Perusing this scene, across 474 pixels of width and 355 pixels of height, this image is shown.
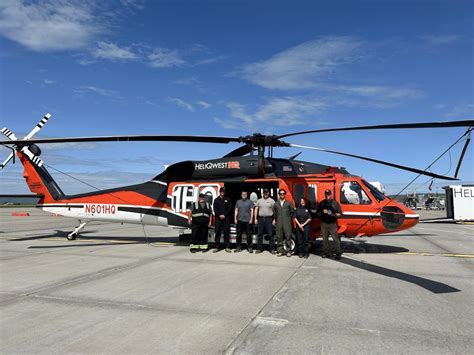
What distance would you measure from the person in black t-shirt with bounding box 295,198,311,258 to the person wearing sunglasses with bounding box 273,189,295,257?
0.19 metres

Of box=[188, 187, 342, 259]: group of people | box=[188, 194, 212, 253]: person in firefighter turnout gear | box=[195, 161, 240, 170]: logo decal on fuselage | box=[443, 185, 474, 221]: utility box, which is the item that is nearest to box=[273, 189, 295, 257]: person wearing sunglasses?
box=[188, 187, 342, 259]: group of people

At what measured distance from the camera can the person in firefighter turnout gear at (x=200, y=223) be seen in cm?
941

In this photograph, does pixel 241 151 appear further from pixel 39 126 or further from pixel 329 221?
pixel 39 126

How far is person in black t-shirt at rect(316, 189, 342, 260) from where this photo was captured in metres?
8.43

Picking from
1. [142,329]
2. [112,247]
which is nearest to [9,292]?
[142,329]

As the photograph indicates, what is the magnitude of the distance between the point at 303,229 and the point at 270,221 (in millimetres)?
885

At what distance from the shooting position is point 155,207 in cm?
1101

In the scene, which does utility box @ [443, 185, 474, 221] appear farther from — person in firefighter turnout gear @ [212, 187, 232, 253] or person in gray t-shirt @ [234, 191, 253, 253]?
person in firefighter turnout gear @ [212, 187, 232, 253]

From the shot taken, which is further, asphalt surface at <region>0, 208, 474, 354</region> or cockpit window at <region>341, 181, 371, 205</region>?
cockpit window at <region>341, 181, 371, 205</region>

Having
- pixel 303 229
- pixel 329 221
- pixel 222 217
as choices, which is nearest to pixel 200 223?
pixel 222 217

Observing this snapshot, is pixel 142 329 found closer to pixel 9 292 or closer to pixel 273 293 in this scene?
pixel 273 293

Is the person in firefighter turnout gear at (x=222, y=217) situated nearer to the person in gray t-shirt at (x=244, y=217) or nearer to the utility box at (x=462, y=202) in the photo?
the person in gray t-shirt at (x=244, y=217)

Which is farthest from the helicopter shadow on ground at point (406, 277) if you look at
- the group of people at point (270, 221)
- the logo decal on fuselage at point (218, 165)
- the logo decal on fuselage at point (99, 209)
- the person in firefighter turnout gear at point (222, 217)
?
the logo decal on fuselage at point (99, 209)

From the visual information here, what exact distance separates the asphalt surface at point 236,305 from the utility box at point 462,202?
637 inches
